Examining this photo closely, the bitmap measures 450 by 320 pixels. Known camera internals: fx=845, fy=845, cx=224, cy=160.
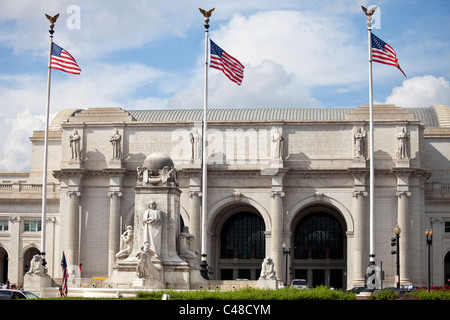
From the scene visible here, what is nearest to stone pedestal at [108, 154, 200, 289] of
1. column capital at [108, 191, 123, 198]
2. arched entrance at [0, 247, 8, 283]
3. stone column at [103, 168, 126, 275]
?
stone column at [103, 168, 126, 275]

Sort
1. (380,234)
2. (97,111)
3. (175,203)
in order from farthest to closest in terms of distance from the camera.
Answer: (97,111) → (380,234) → (175,203)

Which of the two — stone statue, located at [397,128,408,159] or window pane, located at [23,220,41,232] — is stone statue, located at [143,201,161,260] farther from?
window pane, located at [23,220,41,232]

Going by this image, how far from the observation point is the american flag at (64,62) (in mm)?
59625

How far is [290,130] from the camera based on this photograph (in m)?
79.4

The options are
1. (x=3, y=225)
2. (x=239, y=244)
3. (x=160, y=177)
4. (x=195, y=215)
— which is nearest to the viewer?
(x=160, y=177)

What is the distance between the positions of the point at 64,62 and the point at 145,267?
73.4ft

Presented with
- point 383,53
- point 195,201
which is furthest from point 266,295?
point 195,201

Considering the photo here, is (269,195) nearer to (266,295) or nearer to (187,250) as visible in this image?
(187,250)

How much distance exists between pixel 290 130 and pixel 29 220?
1105 inches

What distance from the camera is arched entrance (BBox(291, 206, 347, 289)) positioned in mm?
82312

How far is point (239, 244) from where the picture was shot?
8388cm
